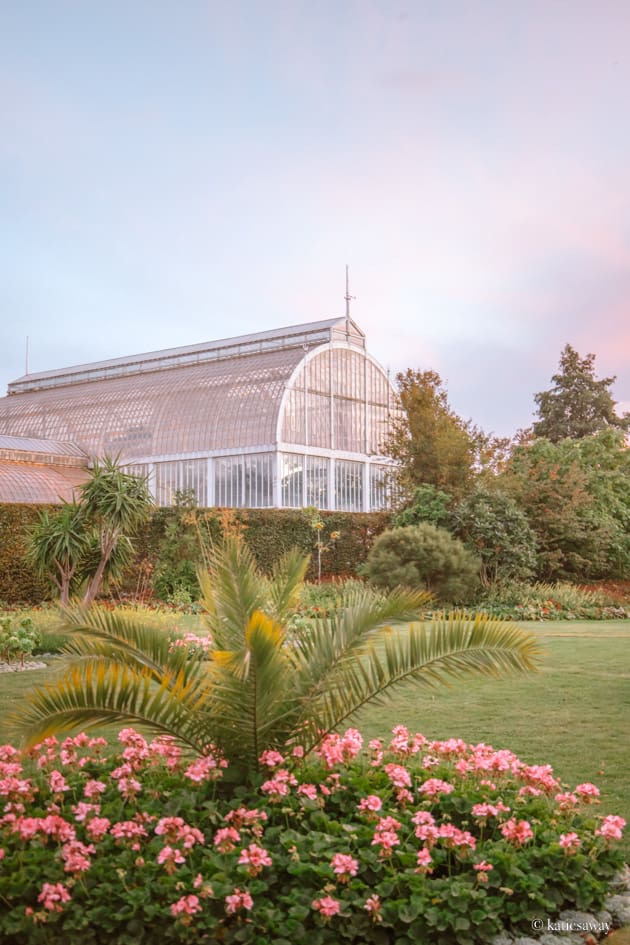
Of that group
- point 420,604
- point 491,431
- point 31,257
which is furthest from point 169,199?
point 420,604

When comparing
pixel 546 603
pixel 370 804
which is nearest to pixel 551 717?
pixel 370 804

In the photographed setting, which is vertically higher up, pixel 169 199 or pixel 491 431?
pixel 169 199

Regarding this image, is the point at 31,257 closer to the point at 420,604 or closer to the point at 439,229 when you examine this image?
the point at 439,229

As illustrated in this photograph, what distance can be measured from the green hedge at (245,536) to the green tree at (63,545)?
209 centimetres

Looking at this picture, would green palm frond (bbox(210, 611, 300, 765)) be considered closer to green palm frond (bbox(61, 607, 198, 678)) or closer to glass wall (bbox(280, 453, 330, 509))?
green palm frond (bbox(61, 607, 198, 678))

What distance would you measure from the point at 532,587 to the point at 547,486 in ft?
9.40

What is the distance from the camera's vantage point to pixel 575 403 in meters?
41.7

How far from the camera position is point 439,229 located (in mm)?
14773

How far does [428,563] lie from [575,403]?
27238 mm

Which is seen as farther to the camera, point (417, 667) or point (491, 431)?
point (491, 431)

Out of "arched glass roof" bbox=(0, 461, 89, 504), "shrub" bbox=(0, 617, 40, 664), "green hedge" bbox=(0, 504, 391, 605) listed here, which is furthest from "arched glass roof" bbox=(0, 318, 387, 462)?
"shrub" bbox=(0, 617, 40, 664)

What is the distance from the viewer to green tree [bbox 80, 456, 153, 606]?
14047mm

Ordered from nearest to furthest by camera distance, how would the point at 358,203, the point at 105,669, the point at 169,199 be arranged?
the point at 105,669, the point at 358,203, the point at 169,199

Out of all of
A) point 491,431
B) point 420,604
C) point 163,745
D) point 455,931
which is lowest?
point 455,931
